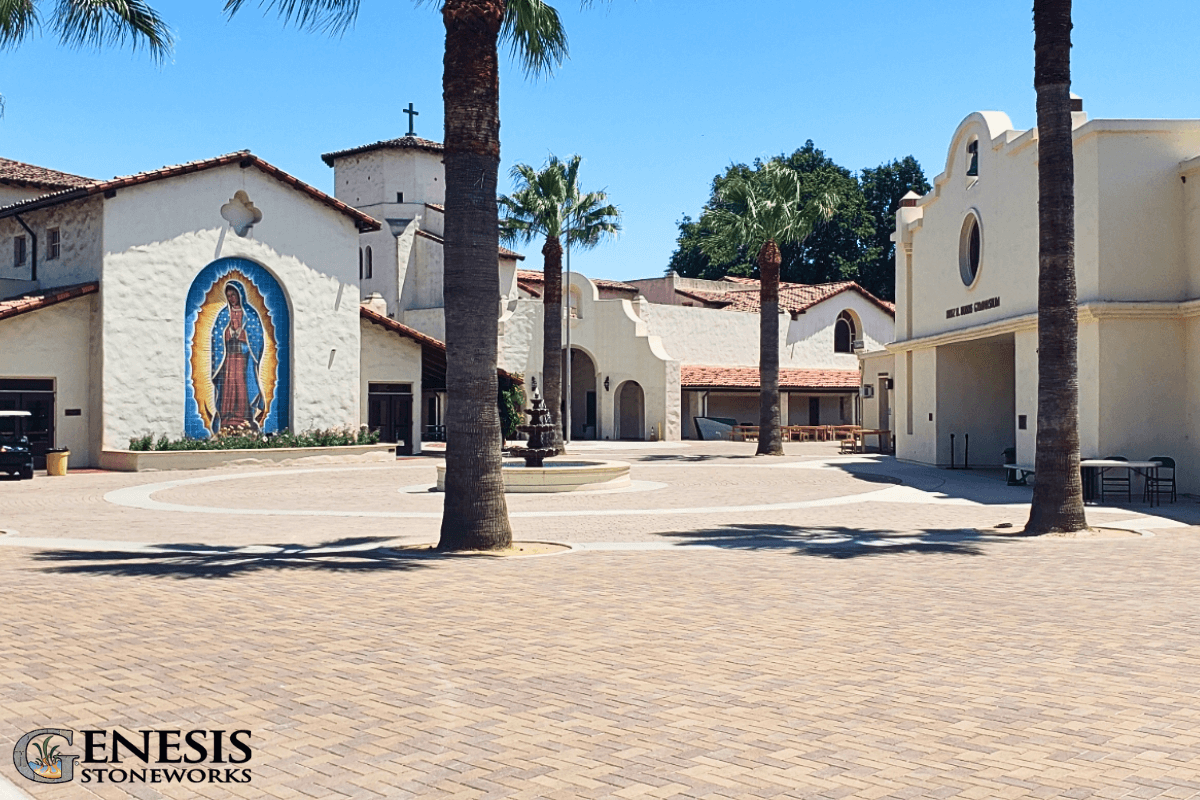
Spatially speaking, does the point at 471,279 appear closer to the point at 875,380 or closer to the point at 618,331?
the point at 875,380

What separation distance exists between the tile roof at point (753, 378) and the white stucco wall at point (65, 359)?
82.7 feet

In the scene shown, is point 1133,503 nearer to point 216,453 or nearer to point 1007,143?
point 1007,143

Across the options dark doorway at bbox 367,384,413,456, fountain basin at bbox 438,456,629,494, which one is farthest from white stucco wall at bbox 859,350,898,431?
fountain basin at bbox 438,456,629,494

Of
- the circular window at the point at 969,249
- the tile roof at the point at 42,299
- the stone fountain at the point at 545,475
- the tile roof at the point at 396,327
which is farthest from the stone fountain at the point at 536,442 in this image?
the tile roof at the point at 396,327

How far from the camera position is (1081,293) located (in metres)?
22.4

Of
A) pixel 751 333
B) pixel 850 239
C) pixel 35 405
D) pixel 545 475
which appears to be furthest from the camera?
pixel 850 239

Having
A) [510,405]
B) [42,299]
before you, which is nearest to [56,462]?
[42,299]

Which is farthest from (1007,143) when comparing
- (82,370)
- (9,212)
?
(9,212)

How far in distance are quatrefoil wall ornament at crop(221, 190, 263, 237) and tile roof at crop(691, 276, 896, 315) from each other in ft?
88.1

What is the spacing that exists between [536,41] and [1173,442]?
45.9 feet

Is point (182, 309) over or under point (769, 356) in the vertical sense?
over

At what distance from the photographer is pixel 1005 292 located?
2634cm

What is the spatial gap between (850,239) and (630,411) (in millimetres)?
32502

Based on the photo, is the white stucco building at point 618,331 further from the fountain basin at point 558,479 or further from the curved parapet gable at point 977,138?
the fountain basin at point 558,479
